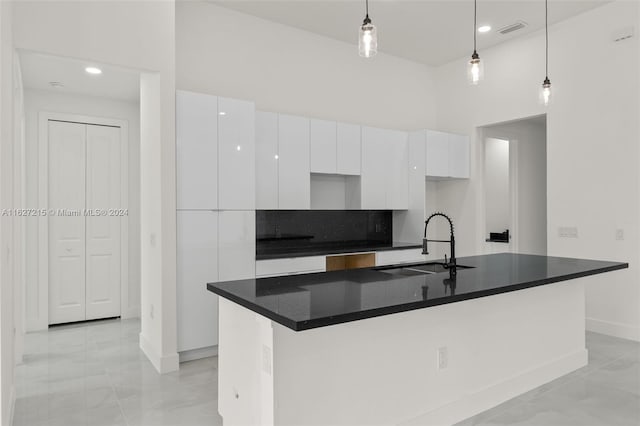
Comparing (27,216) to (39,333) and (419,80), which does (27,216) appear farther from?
(419,80)

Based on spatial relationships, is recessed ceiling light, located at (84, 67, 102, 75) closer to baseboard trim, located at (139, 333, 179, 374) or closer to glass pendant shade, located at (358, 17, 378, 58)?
baseboard trim, located at (139, 333, 179, 374)

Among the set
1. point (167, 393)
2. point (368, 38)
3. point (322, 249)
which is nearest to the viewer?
point (368, 38)

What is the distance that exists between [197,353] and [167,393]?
0.71 meters

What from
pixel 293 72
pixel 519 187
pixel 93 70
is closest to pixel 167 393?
pixel 93 70

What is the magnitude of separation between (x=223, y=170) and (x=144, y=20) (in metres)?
1.32

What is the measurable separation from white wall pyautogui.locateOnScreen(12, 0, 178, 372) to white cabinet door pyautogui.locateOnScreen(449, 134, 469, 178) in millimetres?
3567

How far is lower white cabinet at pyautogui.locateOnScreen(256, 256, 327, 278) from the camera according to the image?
4008 mm

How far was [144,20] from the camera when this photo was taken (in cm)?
332

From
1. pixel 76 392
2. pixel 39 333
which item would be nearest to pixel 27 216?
pixel 39 333

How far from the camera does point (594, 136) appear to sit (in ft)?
14.5

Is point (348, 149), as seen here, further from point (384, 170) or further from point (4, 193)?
point (4, 193)

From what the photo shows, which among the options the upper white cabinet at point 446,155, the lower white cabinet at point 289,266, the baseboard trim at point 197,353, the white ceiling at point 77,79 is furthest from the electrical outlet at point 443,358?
the white ceiling at point 77,79

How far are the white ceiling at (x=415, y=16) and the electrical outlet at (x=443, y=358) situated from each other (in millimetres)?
3395

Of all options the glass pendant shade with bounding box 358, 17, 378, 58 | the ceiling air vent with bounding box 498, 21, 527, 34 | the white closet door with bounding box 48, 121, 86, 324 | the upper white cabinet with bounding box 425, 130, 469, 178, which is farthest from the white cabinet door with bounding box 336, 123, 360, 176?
the white closet door with bounding box 48, 121, 86, 324
